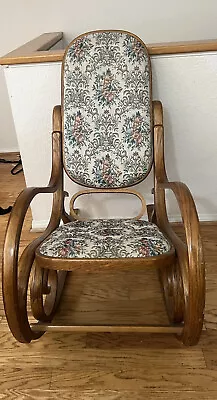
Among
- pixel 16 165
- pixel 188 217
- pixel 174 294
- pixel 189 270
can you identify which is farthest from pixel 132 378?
pixel 16 165

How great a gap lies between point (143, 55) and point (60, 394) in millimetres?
1245

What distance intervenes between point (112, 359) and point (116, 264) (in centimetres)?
37

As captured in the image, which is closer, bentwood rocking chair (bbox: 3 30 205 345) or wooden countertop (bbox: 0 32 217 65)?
bentwood rocking chair (bbox: 3 30 205 345)

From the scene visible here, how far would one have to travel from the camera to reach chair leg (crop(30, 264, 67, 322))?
138cm

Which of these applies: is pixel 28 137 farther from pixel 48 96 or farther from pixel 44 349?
pixel 44 349

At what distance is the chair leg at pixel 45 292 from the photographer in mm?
1377

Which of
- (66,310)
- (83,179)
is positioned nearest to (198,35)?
(83,179)

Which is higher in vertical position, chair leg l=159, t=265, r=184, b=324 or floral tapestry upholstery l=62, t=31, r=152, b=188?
floral tapestry upholstery l=62, t=31, r=152, b=188

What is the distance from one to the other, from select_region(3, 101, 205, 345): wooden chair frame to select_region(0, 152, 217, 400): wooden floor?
0.27 ft

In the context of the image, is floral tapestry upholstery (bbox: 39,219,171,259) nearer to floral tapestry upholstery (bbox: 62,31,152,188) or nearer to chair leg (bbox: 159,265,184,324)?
chair leg (bbox: 159,265,184,324)

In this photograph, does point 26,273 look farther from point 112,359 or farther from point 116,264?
point 112,359

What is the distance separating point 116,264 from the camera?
1213 millimetres

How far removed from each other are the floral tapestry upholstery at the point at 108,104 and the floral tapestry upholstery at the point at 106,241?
0.27 m

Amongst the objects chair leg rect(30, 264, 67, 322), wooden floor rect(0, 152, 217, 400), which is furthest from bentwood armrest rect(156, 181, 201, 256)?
chair leg rect(30, 264, 67, 322)
